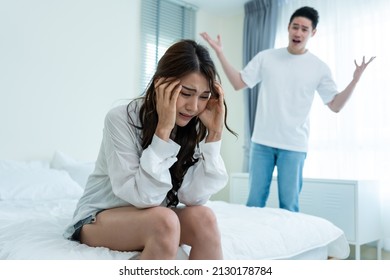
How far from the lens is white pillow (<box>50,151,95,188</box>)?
2.66 metres

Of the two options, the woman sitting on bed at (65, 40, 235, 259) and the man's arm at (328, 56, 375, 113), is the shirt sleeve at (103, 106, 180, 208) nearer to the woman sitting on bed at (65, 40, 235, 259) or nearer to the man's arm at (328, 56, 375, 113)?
the woman sitting on bed at (65, 40, 235, 259)

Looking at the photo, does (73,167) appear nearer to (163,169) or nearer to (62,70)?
(62,70)

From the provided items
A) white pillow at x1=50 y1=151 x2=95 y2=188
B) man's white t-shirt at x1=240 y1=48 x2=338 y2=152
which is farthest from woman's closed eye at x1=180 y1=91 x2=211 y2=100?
white pillow at x1=50 y1=151 x2=95 y2=188

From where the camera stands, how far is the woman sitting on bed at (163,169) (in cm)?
112

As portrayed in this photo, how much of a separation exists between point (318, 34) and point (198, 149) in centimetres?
236

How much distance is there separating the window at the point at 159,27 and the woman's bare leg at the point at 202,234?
2504 mm

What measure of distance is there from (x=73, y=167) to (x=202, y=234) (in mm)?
1781

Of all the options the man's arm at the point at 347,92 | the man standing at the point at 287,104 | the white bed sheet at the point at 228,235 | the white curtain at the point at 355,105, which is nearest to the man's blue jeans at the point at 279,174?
the man standing at the point at 287,104

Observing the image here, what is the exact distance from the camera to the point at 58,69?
2949 mm

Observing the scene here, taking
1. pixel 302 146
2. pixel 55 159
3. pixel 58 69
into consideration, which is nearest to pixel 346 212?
pixel 302 146

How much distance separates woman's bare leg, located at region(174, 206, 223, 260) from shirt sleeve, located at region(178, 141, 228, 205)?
0.08 meters

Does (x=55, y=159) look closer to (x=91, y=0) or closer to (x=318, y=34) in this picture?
(x=91, y=0)

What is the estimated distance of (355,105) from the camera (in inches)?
117

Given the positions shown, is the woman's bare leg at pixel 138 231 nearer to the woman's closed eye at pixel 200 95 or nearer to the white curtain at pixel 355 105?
the woman's closed eye at pixel 200 95
